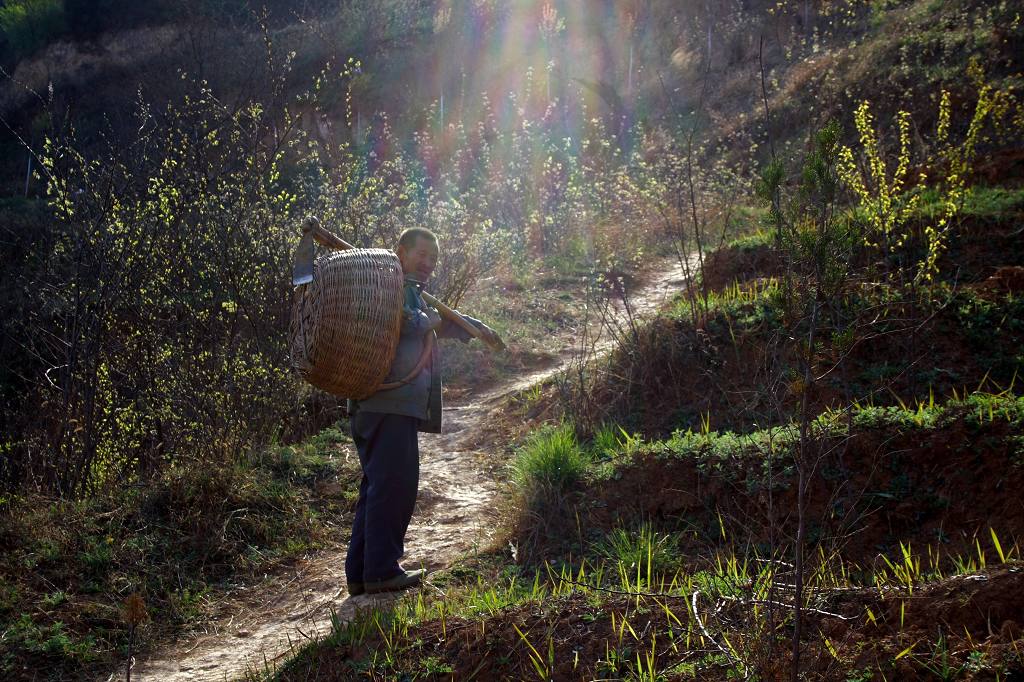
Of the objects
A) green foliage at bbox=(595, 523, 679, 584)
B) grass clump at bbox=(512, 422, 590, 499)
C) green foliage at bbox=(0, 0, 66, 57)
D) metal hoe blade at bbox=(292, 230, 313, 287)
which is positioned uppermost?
green foliage at bbox=(0, 0, 66, 57)

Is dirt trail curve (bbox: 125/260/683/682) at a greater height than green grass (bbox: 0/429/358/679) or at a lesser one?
lesser

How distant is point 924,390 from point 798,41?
14.6 meters

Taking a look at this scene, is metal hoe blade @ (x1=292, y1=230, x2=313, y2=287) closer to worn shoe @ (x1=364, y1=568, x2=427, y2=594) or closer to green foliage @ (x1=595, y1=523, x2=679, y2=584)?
worn shoe @ (x1=364, y1=568, x2=427, y2=594)

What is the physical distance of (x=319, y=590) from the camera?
4.90 metres

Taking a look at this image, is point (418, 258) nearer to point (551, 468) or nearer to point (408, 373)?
point (408, 373)

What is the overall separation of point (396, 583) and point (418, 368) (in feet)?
3.45

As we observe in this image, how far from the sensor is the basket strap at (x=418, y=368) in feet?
14.2

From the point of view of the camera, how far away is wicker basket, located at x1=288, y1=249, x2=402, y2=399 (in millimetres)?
4098

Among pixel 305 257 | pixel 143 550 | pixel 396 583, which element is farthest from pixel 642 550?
pixel 143 550

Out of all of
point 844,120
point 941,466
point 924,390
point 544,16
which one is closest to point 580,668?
point 941,466

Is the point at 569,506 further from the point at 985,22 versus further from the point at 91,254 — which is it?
the point at 985,22

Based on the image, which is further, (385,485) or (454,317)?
(454,317)

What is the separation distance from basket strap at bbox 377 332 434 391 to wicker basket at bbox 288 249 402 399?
0.27ft

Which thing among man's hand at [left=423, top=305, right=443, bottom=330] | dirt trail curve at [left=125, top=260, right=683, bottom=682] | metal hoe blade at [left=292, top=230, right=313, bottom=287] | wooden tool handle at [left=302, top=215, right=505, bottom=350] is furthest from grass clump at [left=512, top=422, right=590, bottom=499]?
metal hoe blade at [left=292, top=230, right=313, bottom=287]
